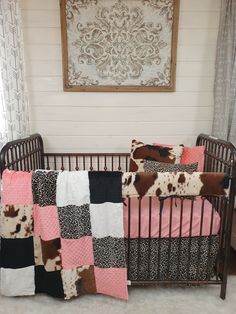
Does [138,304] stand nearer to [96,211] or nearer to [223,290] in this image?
[223,290]

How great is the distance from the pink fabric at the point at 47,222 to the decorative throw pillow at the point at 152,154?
0.91 m

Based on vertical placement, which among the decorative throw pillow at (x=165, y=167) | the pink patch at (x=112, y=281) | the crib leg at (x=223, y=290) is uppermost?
the decorative throw pillow at (x=165, y=167)

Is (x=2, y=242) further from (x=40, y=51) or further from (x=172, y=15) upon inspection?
(x=172, y=15)

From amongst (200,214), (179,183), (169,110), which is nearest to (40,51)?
(169,110)

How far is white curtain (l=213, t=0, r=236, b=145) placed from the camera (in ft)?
6.98

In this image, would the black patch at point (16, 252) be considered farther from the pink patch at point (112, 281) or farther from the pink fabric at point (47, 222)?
the pink patch at point (112, 281)

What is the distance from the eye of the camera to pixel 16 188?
1.45 m

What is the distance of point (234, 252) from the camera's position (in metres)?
2.15

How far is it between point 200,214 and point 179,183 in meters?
0.37

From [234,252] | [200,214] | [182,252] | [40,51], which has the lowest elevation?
[234,252]

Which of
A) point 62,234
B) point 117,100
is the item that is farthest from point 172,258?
point 117,100

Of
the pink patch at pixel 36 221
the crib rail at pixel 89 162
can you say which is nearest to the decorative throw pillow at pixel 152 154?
the crib rail at pixel 89 162

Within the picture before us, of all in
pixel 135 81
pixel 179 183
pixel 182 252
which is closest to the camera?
pixel 179 183

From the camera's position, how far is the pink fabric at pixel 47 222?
1.46m
